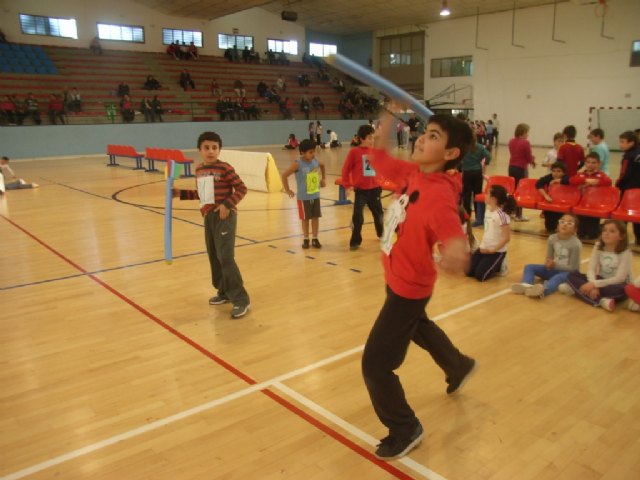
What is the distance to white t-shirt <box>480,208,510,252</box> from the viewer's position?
5.64 metres

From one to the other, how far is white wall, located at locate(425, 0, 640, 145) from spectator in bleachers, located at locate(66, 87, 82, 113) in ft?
68.9

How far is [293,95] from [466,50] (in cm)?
1061

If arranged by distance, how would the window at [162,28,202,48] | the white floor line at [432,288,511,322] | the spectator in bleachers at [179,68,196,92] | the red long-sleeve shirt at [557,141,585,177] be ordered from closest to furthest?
the white floor line at [432,288,511,322] → the red long-sleeve shirt at [557,141,585,177] → the spectator in bleachers at [179,68,196,92] → the window at [162,28,202,48]

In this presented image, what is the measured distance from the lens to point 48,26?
87.2ft

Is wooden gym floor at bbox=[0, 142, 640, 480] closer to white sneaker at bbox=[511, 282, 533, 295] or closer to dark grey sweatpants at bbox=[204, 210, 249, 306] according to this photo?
white sneaker at bbox=[511, 282, 533, 295]

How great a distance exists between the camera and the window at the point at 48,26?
2589 centimetres

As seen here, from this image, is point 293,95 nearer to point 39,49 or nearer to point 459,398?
point 39,49

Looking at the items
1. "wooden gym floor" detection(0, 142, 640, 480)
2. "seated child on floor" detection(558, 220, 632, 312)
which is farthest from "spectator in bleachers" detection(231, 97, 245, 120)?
"seated child on floor" detection(558, 220, 632, 312)

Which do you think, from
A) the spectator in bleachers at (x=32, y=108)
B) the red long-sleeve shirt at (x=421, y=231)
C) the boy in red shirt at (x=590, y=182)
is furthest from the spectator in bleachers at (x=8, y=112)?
the red long-sleeve shirt at (x=421, y=231)

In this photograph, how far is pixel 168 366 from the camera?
150 inches

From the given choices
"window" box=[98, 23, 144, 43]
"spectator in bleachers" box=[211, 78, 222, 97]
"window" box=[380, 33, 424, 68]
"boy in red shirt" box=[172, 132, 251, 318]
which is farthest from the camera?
"window" box=[380, 33, 424, 68]

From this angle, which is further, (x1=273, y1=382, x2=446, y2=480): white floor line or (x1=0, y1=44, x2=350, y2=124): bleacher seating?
(x1=0, y1=44, x2=350, y2=124): bleacher seating

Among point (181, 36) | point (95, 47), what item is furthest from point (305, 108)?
point (95, 47)

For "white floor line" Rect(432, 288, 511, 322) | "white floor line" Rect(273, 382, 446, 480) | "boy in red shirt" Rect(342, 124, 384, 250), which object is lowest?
"white floor line" Rect(273, 382, 446, 480)
